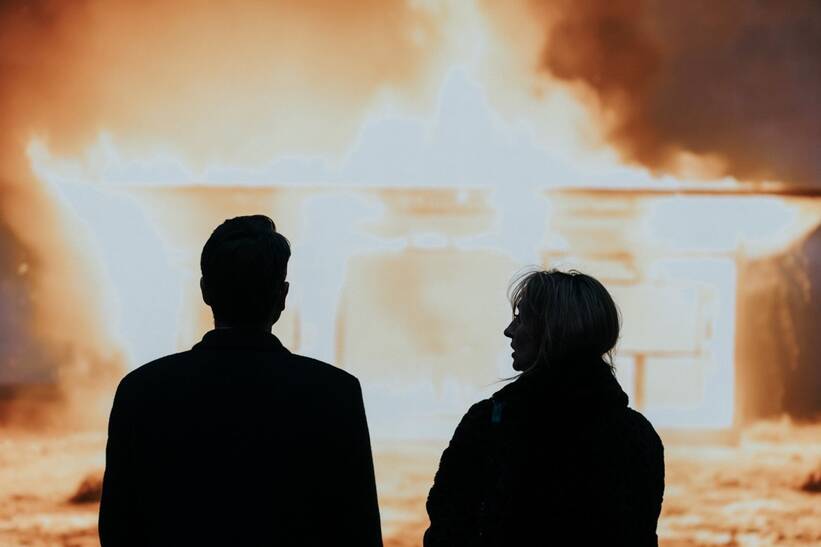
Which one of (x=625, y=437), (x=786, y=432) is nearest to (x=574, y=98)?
(x=786, y=432)

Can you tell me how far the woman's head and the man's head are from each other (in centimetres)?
44

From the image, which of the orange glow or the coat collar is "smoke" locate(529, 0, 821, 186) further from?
the coat collar

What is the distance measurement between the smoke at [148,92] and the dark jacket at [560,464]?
2.47 m

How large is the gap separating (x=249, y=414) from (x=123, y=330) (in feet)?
8.67

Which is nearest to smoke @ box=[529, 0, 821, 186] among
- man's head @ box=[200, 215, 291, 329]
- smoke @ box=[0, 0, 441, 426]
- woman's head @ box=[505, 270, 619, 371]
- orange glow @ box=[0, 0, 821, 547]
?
orange glow @ box=[0, 0, 821, 547]

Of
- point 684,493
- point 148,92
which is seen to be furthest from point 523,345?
point 148,92

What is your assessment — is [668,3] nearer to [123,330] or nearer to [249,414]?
[123,330]

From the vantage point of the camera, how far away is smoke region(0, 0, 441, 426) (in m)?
3.98

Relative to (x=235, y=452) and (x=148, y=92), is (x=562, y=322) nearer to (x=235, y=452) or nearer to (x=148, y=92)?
(x=235, y=452)

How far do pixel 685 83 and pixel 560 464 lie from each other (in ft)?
8.69

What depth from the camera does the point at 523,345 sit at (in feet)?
5.61

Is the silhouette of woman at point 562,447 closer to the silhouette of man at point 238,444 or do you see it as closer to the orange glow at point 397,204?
the silhouette of man at point 238,444

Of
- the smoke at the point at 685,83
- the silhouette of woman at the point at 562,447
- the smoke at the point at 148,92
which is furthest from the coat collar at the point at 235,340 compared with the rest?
the smoke at the point at 685,83

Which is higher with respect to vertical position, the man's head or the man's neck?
the man's head
